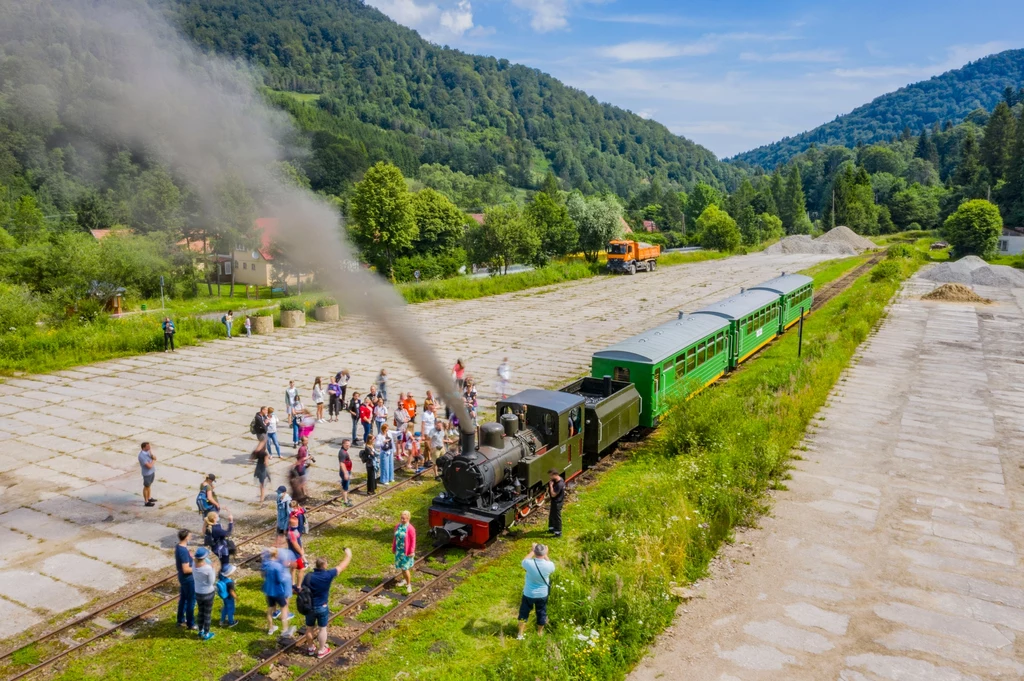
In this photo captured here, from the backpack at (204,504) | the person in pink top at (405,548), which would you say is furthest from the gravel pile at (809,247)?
the backpack at (204,504)

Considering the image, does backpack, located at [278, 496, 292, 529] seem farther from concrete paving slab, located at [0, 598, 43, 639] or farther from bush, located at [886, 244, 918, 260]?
bush, located at [886, 244, 918, 260]

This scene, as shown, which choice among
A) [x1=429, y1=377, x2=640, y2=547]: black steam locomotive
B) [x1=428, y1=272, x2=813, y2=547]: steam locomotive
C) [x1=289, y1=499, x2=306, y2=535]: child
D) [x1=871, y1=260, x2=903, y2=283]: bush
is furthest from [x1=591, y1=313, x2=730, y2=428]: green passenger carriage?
[x1=871, y1=260, x2=903, y2=283]: bush

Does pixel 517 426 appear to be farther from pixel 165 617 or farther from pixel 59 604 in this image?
pixel 59 604

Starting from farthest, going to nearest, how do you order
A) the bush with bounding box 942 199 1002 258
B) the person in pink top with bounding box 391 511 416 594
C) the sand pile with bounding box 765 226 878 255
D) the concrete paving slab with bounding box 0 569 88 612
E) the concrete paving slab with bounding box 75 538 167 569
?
the sand pile with bounding box 765 226 878 255 < the bush with bounding box 942 199 1002 258 < the concrete paving slab with bounding box 75 538 167 569 < the person in pink top with bounding box 391 511 416 594 < the concrete paving slab with bounding box 0 569 88 612

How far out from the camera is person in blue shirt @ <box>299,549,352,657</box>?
33.7 feet

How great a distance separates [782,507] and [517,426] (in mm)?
6949

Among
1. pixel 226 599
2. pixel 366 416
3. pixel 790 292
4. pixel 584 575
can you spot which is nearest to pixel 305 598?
pixel 226 599

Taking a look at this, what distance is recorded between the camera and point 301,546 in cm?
1302

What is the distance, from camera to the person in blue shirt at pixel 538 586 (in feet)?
34.9

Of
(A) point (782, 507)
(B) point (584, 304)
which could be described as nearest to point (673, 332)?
(A) point (782, 507)

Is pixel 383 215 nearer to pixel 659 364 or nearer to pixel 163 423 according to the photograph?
pixel 163 423

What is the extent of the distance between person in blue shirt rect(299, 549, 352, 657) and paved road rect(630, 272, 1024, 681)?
4.86 m

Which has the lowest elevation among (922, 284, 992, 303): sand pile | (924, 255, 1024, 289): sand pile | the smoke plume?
(922, 284, 992, 303): sand pile

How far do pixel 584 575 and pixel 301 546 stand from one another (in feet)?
17.6
